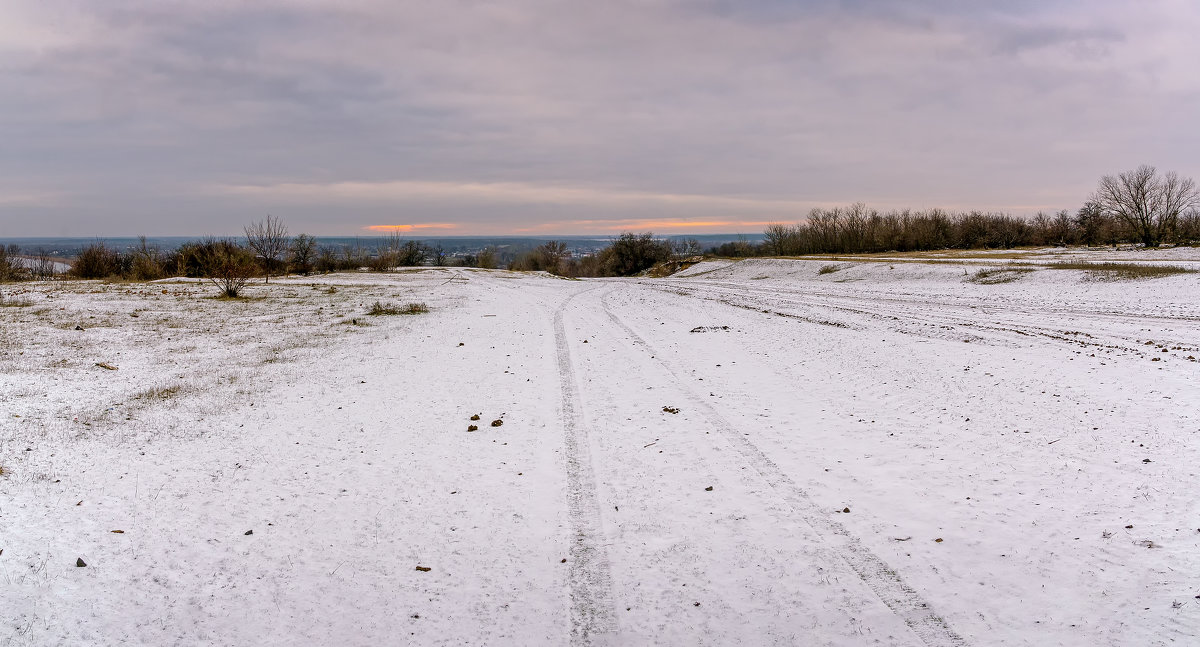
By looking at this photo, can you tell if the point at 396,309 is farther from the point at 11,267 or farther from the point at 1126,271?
the point at 11,267

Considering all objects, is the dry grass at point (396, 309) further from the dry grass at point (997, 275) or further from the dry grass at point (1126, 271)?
the dry grass at point (1126, 271)

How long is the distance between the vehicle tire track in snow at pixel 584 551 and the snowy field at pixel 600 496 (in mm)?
27

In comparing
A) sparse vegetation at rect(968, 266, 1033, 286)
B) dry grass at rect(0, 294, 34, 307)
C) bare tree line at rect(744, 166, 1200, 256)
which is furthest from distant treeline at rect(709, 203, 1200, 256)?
dry grass at rect(0, 294, 34, 307)

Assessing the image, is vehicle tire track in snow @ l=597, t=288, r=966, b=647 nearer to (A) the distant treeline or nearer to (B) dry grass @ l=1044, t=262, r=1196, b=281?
(B) dry grass @ l=1044, t=262, r=1196, b=281

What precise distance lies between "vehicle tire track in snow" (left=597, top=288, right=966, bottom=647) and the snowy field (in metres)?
0.03

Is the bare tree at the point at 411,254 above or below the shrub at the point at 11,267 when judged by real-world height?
above

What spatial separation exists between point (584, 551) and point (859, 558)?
2003 mm

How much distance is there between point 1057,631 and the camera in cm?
361

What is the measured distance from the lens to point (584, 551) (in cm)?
463

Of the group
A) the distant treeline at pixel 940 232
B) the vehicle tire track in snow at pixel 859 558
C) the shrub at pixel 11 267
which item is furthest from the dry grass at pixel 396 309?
the distant treeline at pixel 940 232

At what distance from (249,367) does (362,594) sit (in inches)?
313

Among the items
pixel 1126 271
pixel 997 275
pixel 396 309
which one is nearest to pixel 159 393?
pixel 396 309

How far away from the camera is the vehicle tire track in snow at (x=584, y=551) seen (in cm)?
379

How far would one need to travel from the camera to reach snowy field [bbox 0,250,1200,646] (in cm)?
382
